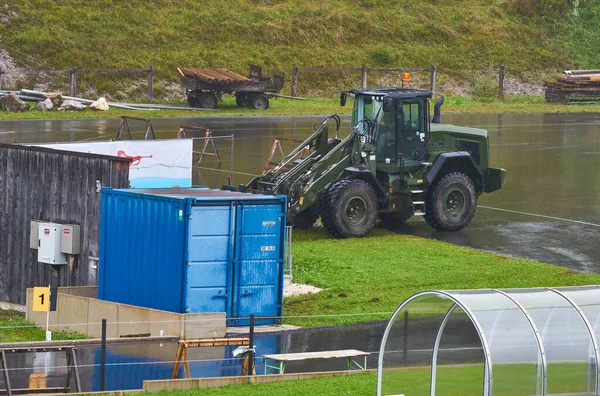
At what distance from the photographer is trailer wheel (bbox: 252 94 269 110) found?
5359 cm

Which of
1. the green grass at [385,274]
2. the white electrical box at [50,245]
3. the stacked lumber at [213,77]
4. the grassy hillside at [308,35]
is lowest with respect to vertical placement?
the green grass at [385,274]

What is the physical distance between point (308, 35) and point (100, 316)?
157 ft

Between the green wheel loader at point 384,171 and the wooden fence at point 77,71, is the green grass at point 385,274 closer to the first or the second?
the green wheel loader at point 384,171

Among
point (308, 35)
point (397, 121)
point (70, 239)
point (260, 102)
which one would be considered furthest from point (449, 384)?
point (308, 35)

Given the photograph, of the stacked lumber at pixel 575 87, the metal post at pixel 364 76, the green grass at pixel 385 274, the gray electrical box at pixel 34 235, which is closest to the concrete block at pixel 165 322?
the green grass at pixel 385 274

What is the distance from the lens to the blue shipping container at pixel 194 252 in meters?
19.3

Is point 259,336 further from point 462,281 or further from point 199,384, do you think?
point 462,281

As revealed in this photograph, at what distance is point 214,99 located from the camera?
52.9 meters

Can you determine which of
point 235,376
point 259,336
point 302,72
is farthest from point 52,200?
point 302,72

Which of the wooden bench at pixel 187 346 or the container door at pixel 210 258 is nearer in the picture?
the wooden bench at pixel 187 346

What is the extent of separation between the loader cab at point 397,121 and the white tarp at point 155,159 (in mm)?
4283

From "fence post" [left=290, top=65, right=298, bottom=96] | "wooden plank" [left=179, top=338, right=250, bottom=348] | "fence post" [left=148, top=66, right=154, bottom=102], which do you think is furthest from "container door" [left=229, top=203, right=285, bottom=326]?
"fence post" [left=290, top=65, right=298, bottom=96]

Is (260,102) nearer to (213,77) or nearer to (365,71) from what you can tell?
(213,77)

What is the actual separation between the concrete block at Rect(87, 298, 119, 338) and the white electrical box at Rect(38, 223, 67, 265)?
2.35 metres
